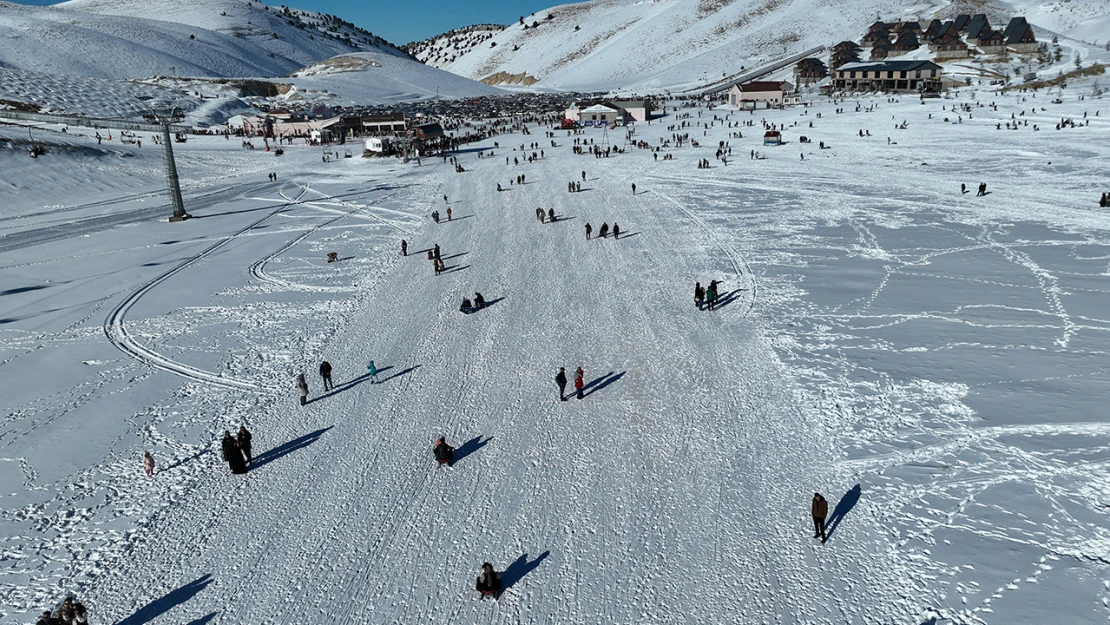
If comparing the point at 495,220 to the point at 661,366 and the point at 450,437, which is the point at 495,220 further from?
the point at 450,437

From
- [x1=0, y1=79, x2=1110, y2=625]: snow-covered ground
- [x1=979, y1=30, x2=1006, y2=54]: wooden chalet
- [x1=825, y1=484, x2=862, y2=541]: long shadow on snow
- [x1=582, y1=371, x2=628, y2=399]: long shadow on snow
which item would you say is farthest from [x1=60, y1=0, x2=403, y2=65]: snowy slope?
[x1=825, y1=484, x2=862, y2=541]: long shadow on snow

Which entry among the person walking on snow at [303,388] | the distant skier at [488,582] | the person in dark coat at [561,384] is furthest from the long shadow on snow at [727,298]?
the distant skier at [488,582]

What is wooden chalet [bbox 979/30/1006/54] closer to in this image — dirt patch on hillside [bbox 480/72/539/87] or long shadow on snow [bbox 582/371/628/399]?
dirt patch on hillside [bbox 480/72/539/87]

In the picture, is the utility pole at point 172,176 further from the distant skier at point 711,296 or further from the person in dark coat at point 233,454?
the distant skier at point 711,296

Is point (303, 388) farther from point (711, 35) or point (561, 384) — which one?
point (711, 35)

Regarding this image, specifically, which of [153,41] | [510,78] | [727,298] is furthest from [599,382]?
[510,78]
